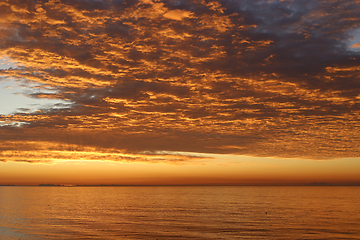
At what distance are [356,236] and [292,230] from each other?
9.46 metres

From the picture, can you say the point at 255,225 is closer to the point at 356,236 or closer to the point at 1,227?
the point at 356,236

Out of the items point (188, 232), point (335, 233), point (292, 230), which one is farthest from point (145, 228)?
point (335, 233)

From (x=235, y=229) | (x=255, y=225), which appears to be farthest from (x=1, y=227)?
(x=255, y=225)

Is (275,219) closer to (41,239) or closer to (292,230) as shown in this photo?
(292,230)

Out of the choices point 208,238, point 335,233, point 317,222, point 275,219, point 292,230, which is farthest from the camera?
point 275,219

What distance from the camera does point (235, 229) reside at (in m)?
51.5

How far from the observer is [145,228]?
53281mm

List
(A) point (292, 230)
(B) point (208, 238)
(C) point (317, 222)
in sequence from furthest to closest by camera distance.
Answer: (C) point (317, 222) < (A) point (292, 230) < (B) point (208, 238)

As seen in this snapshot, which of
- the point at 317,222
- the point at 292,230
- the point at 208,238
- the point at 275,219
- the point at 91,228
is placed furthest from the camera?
the point at 275,219

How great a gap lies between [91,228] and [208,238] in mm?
22668

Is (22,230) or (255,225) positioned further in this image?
(255,225)

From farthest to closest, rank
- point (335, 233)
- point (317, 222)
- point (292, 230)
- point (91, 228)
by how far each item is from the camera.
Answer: point (317, 222)
point (91, 228)
point (292, 230)
point (335, 233)

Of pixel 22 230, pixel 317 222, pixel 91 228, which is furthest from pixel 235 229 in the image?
pixel 22 230

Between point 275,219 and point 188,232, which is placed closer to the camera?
point 188,232
